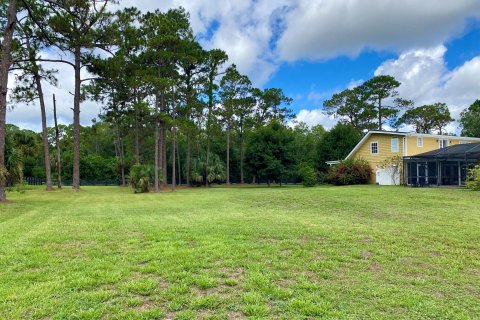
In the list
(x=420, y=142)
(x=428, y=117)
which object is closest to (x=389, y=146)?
(x=420, y=142)

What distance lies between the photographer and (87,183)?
40.8m

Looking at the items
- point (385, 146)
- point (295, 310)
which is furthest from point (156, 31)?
point (295, 310)

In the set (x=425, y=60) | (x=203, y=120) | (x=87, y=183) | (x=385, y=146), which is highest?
(x=425, y=60)

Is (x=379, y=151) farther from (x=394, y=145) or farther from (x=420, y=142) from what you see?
(x=420, y=142)

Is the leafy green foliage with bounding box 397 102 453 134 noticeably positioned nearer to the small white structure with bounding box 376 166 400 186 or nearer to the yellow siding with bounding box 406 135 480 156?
the yellow siding with bounding box 406 135 480 156

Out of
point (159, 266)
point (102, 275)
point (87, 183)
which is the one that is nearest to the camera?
point (102, 275)

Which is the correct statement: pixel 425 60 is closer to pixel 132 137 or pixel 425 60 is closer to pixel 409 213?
pixel 409 213

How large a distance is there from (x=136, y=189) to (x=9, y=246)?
1838 cm

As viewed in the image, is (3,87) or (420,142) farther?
(420,142)

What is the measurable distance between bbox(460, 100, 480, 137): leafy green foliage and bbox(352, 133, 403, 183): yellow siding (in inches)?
679

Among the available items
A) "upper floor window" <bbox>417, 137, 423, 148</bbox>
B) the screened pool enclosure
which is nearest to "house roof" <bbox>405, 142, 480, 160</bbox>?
the screened pool enclosure

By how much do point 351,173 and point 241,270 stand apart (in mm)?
23675

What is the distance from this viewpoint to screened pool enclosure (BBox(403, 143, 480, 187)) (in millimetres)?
20234

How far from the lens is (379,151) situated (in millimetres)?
26156
